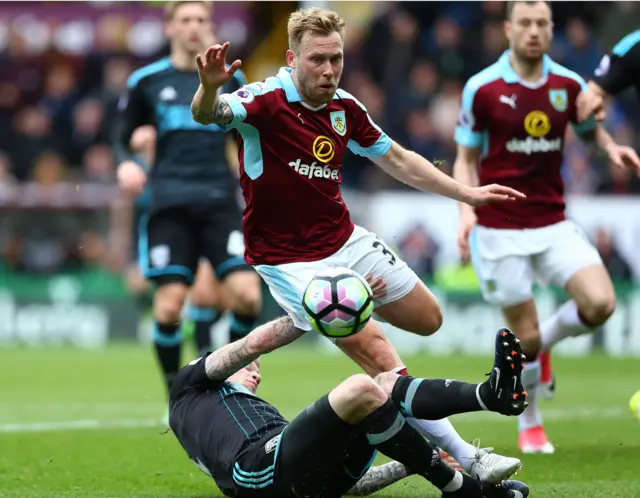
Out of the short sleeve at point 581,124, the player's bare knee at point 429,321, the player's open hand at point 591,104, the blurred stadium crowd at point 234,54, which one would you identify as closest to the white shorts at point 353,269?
the player's bare knee at point 429,321

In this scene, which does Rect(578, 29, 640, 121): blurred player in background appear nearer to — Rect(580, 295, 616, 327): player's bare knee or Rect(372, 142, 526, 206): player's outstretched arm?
Rect(580, 295, 616, 327): player's bare knee

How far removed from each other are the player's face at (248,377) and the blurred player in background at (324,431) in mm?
214

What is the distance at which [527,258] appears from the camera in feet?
26.9

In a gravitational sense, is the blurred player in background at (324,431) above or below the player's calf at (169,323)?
above

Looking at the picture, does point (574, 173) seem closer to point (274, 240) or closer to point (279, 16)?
point (279, 16)

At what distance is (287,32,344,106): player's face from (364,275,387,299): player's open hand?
950 millimetres

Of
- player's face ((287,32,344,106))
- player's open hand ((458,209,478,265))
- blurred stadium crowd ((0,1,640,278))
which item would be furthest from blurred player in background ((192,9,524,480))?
blurred stadium crowd ((0,1,640,278))

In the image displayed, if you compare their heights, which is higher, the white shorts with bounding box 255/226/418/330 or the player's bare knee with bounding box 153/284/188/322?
the white shorts with bounding box 255/226/418/330

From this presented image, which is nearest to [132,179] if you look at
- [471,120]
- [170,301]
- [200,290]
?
[170,301]

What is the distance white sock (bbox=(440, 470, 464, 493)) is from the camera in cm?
513

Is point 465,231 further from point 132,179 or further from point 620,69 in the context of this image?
point 132,179

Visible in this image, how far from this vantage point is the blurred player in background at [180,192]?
893 centimetres

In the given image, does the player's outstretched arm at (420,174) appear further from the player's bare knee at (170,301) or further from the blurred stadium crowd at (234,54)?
the blurred stadium crowd at (234,54)

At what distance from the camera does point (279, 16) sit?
861 inches
